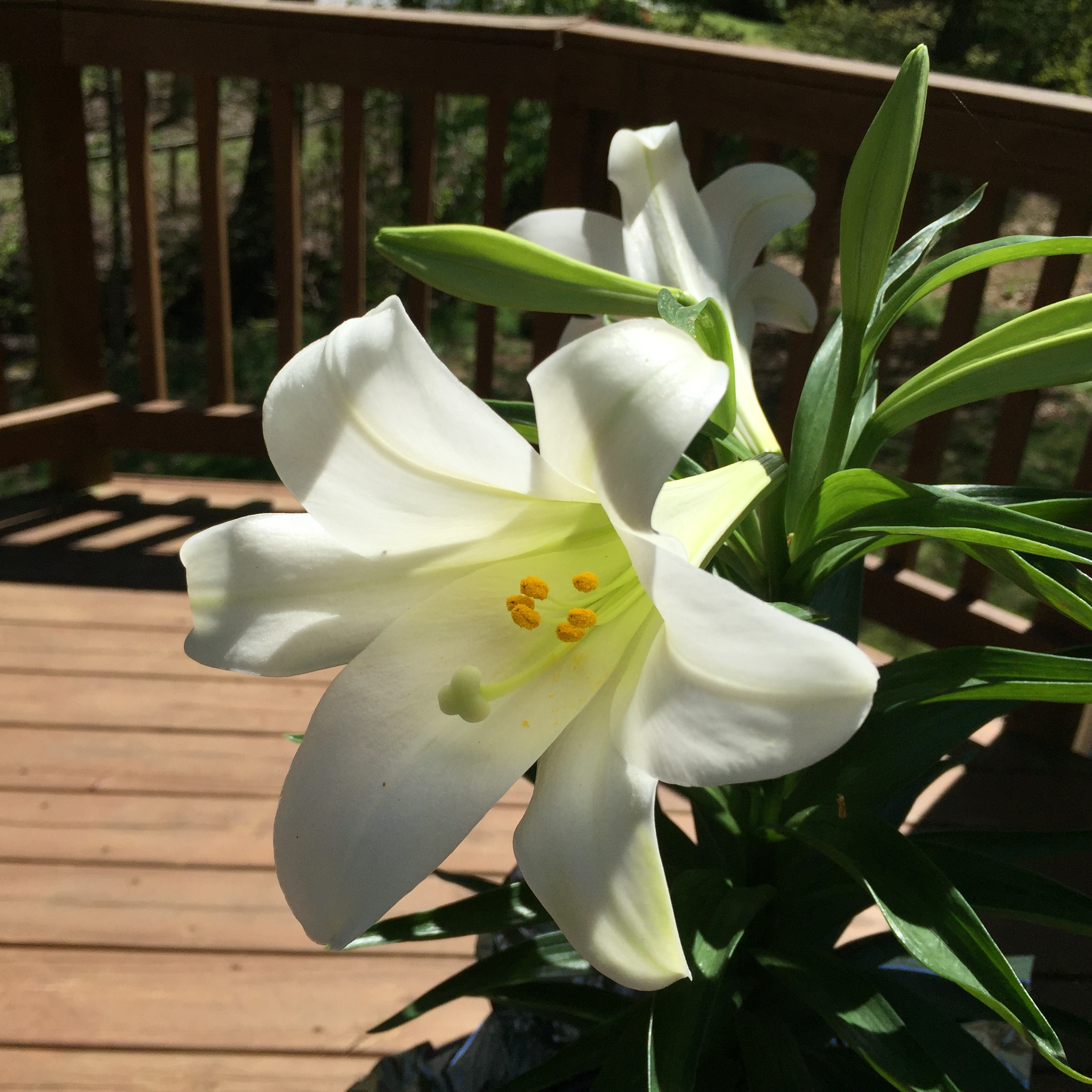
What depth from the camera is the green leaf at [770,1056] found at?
0.90 metres

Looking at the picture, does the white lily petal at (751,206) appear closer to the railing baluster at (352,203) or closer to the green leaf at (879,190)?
the green leaf at (879,190)

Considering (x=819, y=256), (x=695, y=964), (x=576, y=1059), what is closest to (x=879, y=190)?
(x=695, y=964)

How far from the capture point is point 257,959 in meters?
1.48

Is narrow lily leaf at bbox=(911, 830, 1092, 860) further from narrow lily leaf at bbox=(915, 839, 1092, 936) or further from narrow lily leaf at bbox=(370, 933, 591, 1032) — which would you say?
narrow lily leaf at bbox=(370, 933, 591, 1032)

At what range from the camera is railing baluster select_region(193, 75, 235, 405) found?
238cm

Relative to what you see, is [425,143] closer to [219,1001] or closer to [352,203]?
[352,203]

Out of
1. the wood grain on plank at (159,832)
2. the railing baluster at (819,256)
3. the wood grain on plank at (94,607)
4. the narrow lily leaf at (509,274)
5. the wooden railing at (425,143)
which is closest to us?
the narrow lily leaf at (509,274)

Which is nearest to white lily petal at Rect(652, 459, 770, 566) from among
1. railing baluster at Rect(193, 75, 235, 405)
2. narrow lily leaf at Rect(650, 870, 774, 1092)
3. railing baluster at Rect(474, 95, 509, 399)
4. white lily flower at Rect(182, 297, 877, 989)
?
white lily flower at Rect(182, 297, 877, 989)

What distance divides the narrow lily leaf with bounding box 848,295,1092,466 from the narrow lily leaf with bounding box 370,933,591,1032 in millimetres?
566

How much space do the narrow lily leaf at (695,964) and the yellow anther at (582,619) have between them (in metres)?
0.30

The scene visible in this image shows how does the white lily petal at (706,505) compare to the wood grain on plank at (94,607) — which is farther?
the wood grain on plank at (94,607)

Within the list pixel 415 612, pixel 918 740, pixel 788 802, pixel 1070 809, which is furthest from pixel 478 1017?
pixel 1070 809

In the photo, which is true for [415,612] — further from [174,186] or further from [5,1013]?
[174,186]

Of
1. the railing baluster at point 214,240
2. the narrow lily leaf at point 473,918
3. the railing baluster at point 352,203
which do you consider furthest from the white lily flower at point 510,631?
the railing baluster at point 214,240
